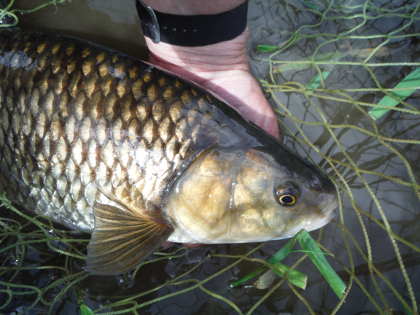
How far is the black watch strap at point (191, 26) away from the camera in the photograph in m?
1.93

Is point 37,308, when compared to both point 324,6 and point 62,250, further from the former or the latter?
point 324,6

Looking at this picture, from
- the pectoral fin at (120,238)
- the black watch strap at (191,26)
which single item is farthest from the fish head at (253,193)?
the black watch strap at (191,26)

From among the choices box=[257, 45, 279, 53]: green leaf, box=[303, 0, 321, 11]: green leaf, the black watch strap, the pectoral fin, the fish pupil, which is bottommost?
the pectoral fin

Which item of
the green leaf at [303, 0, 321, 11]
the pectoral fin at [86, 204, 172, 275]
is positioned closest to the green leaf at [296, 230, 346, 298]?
the pectoral fin at [86, 204, 172, 275]

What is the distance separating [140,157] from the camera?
159 centimetres

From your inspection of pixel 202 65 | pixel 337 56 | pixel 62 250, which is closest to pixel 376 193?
pixel 337 56

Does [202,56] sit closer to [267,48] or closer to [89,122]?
[267,48]

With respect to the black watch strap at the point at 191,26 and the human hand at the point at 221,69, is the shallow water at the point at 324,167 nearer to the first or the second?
the human hand at the point at 221,69

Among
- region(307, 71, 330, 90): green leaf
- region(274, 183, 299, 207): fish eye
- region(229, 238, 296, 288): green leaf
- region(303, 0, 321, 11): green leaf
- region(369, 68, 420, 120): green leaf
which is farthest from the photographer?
region(303, 0, 321, 11): green leaf

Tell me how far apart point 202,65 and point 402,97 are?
41.4 inches

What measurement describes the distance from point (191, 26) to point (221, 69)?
0.92 feet

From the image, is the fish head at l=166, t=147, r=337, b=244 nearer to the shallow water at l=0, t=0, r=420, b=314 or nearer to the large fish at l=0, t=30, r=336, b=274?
the large fish at l=0, t=30, r=336, b=274

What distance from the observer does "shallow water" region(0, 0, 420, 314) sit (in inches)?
74.4

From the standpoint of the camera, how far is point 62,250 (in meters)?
1.97
